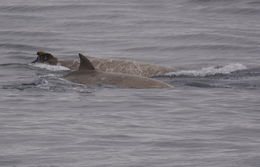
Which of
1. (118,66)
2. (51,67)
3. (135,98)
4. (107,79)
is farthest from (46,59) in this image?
(135,98)

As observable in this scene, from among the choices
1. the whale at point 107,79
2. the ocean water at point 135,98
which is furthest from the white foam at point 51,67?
the whale at point 107,79

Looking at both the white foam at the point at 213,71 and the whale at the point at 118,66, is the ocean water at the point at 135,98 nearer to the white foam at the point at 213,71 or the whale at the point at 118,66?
the white foam at the point at 213,71

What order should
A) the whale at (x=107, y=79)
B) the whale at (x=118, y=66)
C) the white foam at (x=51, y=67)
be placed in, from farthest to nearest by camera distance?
the whale at (x=118, y=66) → the white foam at (x=51, y=67) → the whale at (x=107, y=79)

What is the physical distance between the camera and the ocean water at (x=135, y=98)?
40.0 ft

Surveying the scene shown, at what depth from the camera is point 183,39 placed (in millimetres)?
28938

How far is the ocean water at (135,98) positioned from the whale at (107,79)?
0.28m

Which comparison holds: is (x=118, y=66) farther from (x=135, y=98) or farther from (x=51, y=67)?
(x=135, y=98)

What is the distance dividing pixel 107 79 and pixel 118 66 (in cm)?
399

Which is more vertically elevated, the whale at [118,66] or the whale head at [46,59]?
the whale head at [46,59]

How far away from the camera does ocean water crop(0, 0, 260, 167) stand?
1220 cm

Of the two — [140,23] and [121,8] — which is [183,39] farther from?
[121,8]

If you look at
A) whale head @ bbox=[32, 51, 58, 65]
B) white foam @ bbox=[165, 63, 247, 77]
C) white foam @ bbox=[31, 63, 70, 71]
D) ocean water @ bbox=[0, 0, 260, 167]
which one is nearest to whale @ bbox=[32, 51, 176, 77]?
whale head @ bbox=[32, 51, 58, 65]

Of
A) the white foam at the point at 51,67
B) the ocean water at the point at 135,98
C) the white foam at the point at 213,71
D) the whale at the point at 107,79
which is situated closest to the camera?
the ocean water at the point at 135,98

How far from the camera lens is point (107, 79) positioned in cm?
1852
